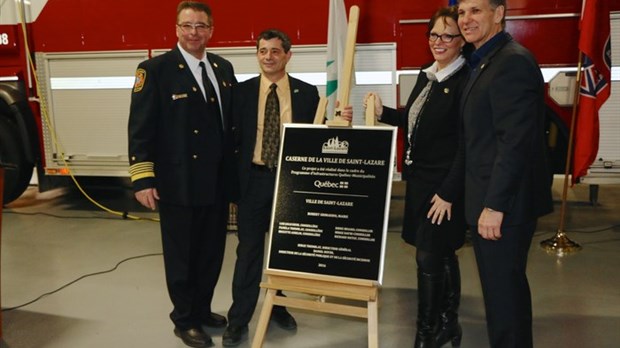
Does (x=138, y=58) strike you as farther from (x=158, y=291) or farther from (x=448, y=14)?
(x=448, y=14)

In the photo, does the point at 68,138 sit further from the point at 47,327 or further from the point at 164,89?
the point at 164,89

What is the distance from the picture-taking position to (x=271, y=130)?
2.95 metres

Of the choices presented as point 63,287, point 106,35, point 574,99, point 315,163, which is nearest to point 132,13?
point 106,35

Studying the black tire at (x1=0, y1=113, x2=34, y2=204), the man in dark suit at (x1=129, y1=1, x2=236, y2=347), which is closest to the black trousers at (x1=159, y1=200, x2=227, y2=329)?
the man in dark suit at (x1=129, y1=1, x2=236, y2=347)

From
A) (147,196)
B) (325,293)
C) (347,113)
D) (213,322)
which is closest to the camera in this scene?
(325,293)

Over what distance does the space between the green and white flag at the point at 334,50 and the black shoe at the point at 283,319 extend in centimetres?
170

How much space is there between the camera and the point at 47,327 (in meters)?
3.33

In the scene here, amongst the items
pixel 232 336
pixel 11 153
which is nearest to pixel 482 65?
pixel 232 336

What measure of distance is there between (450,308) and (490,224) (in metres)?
1.01

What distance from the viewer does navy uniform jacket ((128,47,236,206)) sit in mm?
2785

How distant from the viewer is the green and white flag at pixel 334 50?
4262 mm

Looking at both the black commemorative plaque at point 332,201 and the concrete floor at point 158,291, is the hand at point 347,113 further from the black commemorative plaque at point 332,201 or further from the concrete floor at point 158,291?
the concrete floor at point 158,291

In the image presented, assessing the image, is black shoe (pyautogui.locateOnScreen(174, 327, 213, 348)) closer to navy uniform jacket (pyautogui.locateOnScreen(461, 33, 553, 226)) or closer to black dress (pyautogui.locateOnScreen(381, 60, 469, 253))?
black dress (pyautogui.locateOnScreen(381, 60, 469, 253))

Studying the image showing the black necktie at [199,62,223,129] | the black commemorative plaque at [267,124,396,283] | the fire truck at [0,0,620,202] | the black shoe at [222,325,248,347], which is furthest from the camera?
the fire truck at [0,0,620,202]
